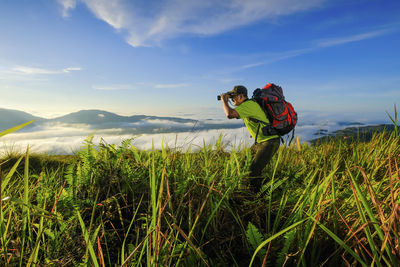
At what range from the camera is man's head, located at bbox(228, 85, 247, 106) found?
433 centimetres

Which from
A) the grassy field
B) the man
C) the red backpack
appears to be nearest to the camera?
the grassy field

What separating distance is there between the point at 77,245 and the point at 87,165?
0.86 metres

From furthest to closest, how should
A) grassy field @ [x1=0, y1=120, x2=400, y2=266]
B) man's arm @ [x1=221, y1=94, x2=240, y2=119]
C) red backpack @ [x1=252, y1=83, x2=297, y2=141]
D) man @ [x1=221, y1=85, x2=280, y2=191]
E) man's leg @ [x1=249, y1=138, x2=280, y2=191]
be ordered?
red backpack @ [x1=252, y1=83, x2=297, y2=141], man's arm @ [x1=221, y1=94, x2=240, y2=119], man @ [x1=221, y1=85, x2=280, y2=191], man's leg @ [x1=249, y1=138, x2=280, y2=191], grassy field @ [x1=0, y1=120, x2=400, y2=266]

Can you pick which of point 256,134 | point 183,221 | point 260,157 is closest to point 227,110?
point 256,134

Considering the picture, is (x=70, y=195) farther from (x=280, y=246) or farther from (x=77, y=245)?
(x=280, y=246)

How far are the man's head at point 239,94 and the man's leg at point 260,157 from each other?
0.94 meters

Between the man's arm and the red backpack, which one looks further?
the red backpack

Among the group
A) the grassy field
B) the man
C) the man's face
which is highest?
the man's face

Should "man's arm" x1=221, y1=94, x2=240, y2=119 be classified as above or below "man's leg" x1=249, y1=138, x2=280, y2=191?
above

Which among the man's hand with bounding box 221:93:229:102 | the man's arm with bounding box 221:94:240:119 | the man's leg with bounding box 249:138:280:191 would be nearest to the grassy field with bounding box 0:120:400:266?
the man's leg with bounding box 249:138:280:191

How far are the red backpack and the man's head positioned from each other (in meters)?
0.25

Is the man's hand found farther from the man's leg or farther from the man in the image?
the man's leg

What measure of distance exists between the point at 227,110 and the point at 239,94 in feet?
1.72

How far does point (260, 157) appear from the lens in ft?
12.2
